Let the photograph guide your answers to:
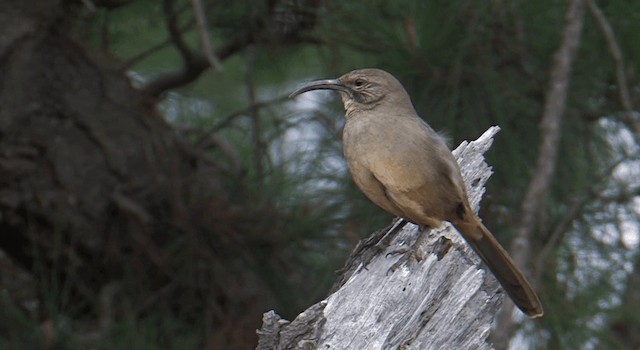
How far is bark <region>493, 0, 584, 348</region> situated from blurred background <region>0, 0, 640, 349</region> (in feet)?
0.94

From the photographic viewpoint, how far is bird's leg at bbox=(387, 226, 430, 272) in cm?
301

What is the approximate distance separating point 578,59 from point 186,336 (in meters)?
1.62

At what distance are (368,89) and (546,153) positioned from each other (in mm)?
591

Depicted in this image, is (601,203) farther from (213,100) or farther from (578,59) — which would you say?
(213,100)

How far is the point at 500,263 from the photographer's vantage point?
3.28 metres

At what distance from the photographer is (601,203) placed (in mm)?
4398

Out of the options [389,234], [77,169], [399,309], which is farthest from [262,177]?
[399,309]

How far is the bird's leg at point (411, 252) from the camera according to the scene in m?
3.01

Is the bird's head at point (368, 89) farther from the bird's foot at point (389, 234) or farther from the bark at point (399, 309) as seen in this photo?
the bark at point (399, 309)

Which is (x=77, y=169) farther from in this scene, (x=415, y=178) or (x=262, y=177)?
(x=415, y=178)

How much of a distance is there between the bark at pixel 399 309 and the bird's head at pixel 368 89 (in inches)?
A: 17.8

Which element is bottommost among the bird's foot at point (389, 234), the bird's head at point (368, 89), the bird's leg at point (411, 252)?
the bird's foot at point (389, 234)

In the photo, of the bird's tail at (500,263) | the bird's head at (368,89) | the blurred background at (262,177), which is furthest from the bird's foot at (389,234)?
the blurred background at (262,177)

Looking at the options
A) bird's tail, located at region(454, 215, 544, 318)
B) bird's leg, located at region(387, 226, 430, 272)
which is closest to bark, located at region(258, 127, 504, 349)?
bird's leg, located at region(387, 226, 430, 272)
